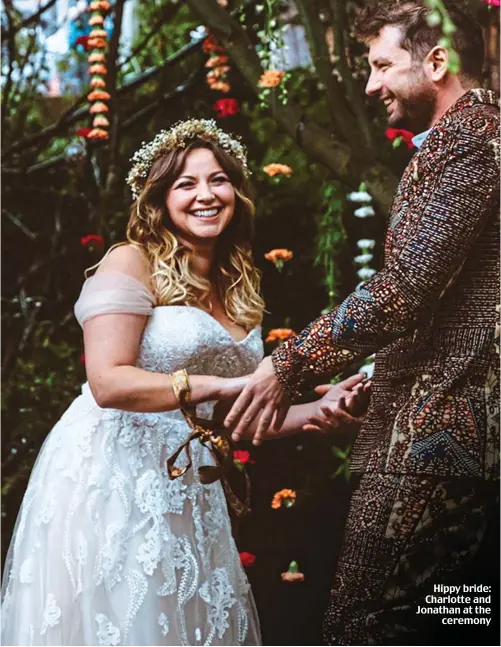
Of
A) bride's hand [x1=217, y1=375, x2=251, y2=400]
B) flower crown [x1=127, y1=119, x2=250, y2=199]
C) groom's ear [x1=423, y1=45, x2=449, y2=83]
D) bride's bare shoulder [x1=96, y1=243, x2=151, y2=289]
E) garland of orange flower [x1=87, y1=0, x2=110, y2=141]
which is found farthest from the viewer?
garland of orange flower [x1=87, y1=0, x2=110, y2=141]

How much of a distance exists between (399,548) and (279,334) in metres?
0.72

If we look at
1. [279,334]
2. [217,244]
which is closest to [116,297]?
[217,244]

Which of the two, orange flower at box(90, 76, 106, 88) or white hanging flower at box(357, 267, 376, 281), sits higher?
orange flower at box(90, 76, 106, 88)

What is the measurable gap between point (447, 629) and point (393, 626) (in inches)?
9.0

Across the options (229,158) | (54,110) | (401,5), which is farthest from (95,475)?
(401,5)

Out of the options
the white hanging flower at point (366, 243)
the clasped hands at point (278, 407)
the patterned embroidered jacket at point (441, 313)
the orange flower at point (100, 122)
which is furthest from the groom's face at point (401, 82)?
the orange flower at point (100, 122)

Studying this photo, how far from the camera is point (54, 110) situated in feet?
9.41

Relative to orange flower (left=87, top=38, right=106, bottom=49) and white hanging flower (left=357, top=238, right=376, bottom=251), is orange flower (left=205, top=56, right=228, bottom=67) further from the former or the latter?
white hanging flower (left=357, top=238, right=376, bottom=251)

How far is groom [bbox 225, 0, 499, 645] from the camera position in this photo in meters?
1.97

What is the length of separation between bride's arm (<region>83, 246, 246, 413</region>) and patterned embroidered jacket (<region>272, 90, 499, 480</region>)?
343 millimetres

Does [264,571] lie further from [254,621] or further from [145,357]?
[145,357]

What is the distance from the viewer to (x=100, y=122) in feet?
9.19

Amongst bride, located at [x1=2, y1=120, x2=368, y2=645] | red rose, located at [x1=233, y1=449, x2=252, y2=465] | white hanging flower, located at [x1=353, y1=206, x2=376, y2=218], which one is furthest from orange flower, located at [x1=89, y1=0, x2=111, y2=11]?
red rose, located at [x1=233, y1=449, x2=252, y2=465]

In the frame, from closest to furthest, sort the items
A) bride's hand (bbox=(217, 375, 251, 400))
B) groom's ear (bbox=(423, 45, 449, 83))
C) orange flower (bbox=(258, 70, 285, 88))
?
groom's ear (bbox=(423, 45, 449, 83)) → bride's hand (bbox=(217, 375, 251, 400)) → orange flower (bbox=(258, 70, 285, 88))
